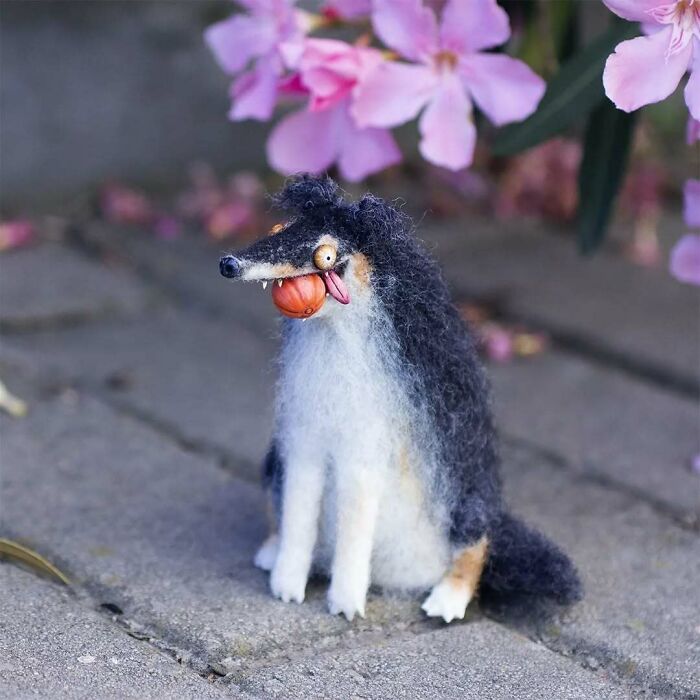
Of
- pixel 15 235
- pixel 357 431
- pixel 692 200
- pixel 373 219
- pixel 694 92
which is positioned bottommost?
pixel 15 235

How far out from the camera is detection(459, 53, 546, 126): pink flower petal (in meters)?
1.87

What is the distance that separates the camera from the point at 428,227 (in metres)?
3.29

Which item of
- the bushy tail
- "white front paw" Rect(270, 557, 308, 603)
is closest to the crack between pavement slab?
A: "white front paw" Rect(270, 557, 308, 603)

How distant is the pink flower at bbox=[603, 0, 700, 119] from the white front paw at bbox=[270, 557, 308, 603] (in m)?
0.70

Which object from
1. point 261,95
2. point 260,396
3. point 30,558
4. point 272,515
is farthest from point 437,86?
point 30,558

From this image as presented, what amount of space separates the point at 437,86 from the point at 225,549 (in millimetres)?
716

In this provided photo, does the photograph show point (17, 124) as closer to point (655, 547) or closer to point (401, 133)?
point (401, 133)

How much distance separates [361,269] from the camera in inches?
60.6

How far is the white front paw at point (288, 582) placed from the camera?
165 centimetres

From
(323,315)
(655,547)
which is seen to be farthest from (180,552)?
(655,547)

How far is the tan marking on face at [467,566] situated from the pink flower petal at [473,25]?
690mm

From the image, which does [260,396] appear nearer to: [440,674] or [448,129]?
[448,129]

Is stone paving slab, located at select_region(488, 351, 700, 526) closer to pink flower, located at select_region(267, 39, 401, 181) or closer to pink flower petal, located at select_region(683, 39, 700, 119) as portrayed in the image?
pink flower, located at select_region(267, 39, 401, 181)

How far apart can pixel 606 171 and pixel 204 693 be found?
3.83 feet
